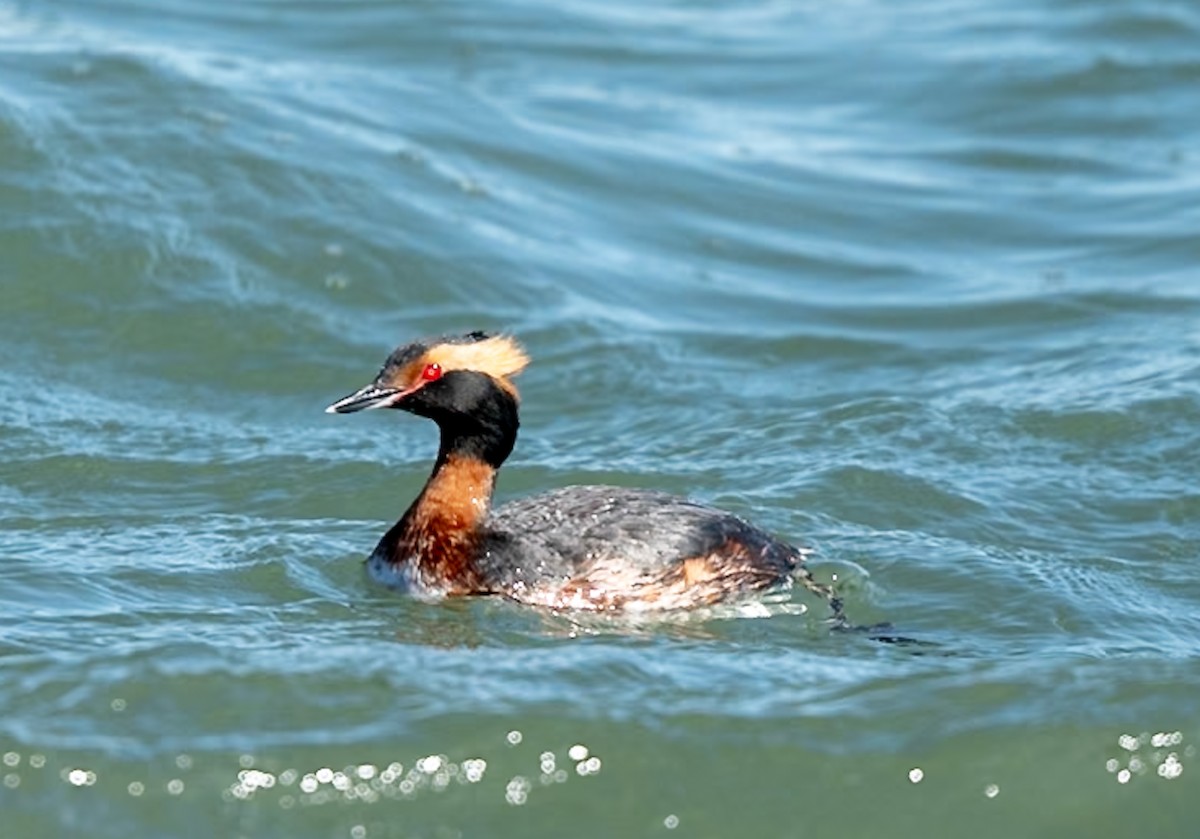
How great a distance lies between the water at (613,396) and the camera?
7574 millimetres

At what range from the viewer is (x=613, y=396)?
12.1 metres

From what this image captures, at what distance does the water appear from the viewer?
7574 millimetres

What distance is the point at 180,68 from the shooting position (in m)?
15.3

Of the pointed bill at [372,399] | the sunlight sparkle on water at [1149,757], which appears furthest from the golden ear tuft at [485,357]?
the sunlight sparkle on water at [1149,757]

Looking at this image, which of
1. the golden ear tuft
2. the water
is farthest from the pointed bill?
the water

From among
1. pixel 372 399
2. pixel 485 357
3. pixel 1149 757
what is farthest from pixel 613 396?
pixel 1149 757

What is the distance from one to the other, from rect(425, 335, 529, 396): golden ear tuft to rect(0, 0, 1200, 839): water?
0.87 metres

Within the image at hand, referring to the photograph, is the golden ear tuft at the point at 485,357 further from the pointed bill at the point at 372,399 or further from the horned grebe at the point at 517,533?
the pointed bill at the point at 372,399

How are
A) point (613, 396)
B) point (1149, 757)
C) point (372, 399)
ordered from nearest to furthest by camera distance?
point (1149, 757) → point (372, 399) → point (613, 396)

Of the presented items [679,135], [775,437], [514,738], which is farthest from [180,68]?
[514,738]

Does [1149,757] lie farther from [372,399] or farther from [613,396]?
[613,396]

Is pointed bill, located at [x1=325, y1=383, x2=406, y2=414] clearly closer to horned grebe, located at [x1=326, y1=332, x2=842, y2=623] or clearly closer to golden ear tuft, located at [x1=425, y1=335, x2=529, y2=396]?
horned grebe, located at [x1=326, y1=332, x2=842, y2=623]

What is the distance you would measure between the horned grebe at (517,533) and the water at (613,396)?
0.52ft

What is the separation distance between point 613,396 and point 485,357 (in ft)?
9.50
